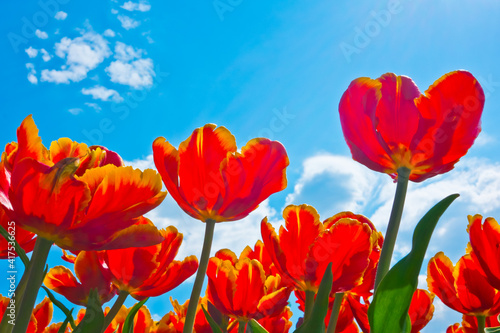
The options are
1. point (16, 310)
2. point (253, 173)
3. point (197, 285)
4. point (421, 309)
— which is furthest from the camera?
point (421, 309)

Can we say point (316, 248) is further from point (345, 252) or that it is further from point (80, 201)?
point (80, 201)

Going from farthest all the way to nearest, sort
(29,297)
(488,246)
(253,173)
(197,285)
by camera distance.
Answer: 1. (488,246)
2. (253,173)
3. (197,285)
4. (29,297)

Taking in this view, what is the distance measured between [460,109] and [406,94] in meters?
0.15

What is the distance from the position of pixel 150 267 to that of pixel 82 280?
0.24 m

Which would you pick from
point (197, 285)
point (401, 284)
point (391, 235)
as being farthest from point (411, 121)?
point (197, 285)

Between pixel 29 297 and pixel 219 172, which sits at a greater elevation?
pixel 219 172

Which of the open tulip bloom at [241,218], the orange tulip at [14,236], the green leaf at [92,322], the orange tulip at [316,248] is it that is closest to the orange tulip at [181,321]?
the open tulip bloom at [241,218]

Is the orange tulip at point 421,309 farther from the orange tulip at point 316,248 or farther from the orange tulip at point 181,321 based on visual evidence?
the orange tulip at point 181,321

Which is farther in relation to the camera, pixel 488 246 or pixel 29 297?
pixel 488 246

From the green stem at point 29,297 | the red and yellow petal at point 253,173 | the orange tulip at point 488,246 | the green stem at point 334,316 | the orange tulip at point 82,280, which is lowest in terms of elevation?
the green stem at point 29,297

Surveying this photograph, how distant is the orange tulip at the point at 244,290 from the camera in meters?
1.72

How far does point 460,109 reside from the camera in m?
1.26

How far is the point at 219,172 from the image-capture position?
1.46 meters

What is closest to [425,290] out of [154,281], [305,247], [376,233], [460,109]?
[376,233]
